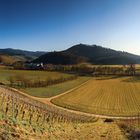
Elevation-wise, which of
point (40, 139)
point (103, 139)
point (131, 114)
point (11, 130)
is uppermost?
point (11, 130)

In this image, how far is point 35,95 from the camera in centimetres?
6500

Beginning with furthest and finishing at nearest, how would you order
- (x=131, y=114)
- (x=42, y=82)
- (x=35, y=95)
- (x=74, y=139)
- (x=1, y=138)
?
(x=42, y=82), (x=35, y=95), (x=131, y=114), (x=74, y=139), (x=1, y=138)

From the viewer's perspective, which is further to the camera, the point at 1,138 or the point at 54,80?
the point at 54,80

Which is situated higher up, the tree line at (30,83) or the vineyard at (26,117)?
the vineyard at (26,117)

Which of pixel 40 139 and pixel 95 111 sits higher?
pixel 40 139

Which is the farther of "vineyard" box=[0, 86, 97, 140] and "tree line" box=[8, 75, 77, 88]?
"tree line" box=[8, 75, 77, 88]

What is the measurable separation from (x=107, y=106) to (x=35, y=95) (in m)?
21.9

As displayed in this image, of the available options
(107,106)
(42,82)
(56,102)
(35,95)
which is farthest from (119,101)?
(42,82)

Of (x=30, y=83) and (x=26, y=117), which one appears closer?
(x=26, y=117)

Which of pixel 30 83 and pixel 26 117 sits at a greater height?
pixel 26 117

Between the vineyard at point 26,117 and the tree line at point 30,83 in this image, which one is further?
the tree line at point 30,83

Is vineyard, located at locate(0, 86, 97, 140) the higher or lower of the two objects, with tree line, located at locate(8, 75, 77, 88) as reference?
higher

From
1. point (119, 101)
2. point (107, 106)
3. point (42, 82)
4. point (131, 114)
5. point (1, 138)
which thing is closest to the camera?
point (1, 138)

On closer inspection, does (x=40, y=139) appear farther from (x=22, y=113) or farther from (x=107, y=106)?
(x=107, y=106)
